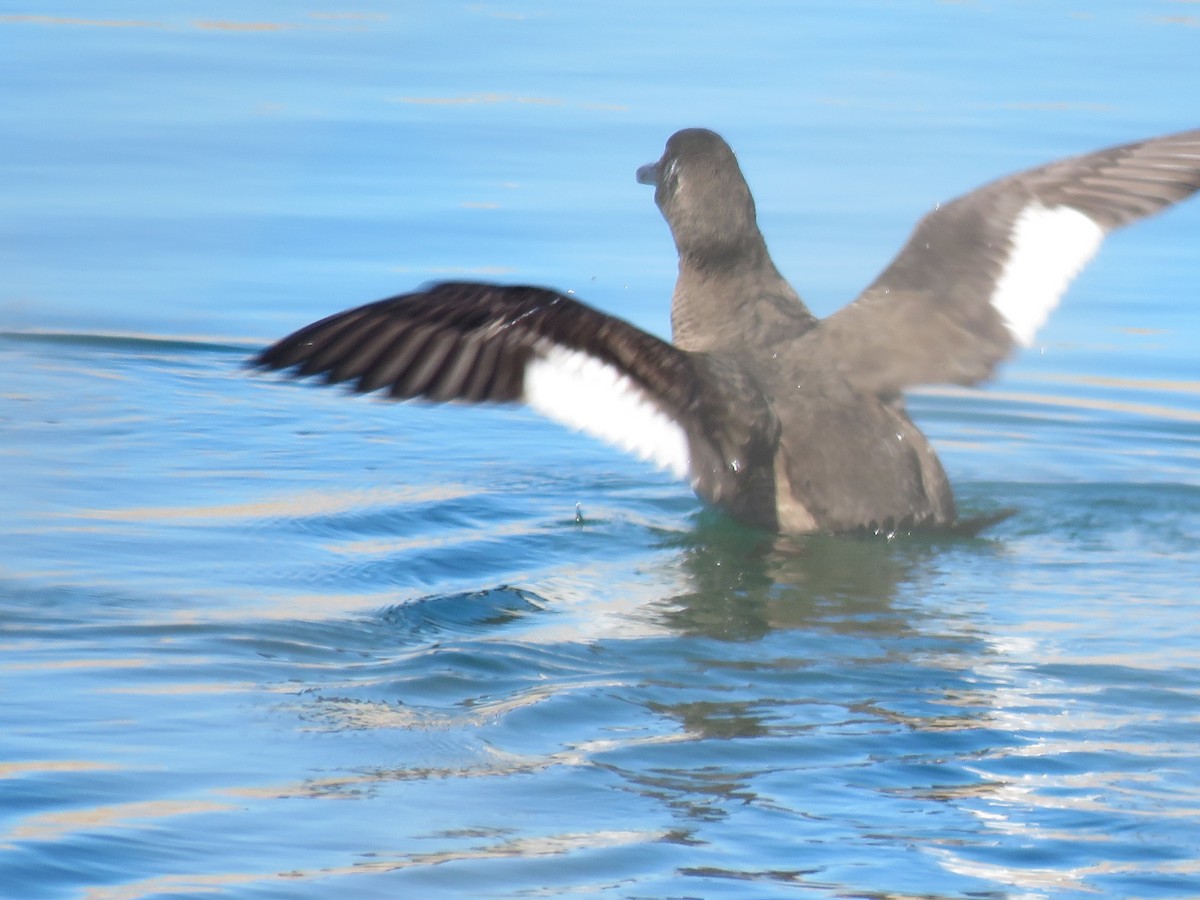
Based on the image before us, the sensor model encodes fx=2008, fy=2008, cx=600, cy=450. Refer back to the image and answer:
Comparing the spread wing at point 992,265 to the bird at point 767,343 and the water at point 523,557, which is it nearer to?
the bird at point 767,343

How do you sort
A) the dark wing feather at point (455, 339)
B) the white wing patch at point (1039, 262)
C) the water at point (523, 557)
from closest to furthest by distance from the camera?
the water at point (523, 557) → the dark wing feather at point (455, 339) → the white wing patch at point (1039, 262)

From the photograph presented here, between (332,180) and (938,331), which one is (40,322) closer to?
(332,180)

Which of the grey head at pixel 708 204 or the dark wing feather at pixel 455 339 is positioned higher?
the grey head at pixel 708 204

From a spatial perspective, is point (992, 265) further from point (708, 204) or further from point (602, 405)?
point (602, 405)

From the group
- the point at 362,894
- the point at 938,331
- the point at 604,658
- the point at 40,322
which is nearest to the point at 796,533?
the point at 938,331

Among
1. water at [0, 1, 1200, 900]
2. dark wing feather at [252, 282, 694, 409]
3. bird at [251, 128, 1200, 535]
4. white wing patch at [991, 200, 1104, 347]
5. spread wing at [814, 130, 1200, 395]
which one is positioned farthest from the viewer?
white wing patch at [991, 200, 1104, 347]

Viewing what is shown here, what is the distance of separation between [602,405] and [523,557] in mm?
806

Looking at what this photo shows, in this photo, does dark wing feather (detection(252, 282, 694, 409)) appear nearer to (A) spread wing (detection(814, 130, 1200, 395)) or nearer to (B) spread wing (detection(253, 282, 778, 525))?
(B) spread wing (detection(253, 282, 778, 525))

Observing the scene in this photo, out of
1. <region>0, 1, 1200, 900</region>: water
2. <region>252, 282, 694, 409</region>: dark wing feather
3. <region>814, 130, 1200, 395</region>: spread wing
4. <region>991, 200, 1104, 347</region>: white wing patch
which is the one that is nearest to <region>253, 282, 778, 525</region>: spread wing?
<region>252, 282, 694, 409</region>: dark wing feather

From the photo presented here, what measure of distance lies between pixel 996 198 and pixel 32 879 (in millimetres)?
4699

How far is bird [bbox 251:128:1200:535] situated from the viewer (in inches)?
225

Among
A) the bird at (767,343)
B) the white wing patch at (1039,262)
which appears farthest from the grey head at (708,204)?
the white wing patch at (1039,262)

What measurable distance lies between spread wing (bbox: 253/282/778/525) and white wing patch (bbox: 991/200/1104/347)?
4.83 feet

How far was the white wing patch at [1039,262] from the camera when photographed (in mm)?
7074
